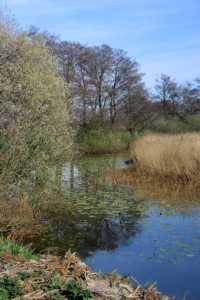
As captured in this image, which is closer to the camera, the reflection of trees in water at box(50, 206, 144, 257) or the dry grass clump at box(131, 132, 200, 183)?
the reflection of trees in water at box(50, 206, 144, 257)

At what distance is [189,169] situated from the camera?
14.3m

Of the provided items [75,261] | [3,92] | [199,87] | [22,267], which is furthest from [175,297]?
[199,87]

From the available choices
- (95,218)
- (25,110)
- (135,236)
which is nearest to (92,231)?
(95,218)

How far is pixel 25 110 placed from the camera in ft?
27.4

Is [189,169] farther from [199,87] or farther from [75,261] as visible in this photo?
[199,87]

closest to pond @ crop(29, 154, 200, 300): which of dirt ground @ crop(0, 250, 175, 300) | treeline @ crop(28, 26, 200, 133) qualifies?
dirt ground @ crop(0, 250, 175, 300)

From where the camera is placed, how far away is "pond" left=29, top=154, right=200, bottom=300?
18.5ft

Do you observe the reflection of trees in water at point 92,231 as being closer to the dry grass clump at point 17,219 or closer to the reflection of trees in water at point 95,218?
the reflection of trees in water at point 95,218

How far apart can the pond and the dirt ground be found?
917mm

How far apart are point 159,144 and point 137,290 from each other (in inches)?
496

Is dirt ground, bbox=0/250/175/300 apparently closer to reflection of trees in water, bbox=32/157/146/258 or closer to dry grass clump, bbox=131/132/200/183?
reflection of trees in water, bbox=32/157/146/258

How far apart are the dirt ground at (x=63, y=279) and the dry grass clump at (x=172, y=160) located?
10.2 metres

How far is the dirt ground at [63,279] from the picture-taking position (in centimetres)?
390

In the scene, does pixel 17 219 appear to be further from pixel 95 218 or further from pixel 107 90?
pixel 107 90
